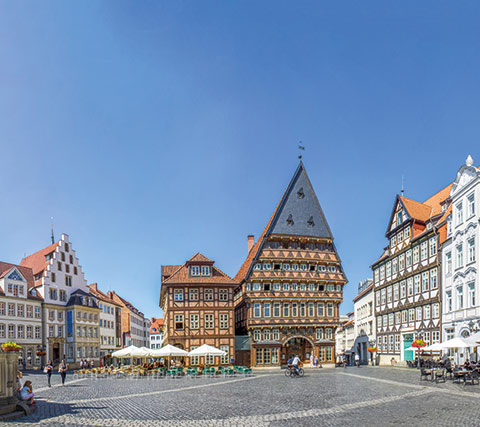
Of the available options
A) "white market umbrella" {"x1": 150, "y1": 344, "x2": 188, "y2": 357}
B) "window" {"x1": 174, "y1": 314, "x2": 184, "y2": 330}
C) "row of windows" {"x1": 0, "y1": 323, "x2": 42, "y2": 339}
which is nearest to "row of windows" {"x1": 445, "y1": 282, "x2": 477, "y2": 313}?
"white market umbrella" {"x1": 150, "y1": 344, "x2": 188, "y2": 357}

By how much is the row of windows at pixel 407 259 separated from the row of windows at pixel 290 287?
4.98m

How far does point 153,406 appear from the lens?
67.9 ft

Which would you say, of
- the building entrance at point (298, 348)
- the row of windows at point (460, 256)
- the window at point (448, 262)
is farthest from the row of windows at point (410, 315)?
the building entrance at point (298, 348)

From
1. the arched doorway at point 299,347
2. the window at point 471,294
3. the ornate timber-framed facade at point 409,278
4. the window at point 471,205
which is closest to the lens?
the window at point 471,294

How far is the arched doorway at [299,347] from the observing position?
5776 cm

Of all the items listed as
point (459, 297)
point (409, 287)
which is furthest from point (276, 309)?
point (459, 297)

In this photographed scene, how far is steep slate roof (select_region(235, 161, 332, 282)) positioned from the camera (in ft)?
193

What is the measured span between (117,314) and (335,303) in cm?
3325

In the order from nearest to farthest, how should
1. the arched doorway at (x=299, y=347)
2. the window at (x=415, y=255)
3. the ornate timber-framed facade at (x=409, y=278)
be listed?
the ornate timber-framed facade at (x=409, y=278) → the window at (x=415, y=255) → the arched doorway at (x=299, y=347)

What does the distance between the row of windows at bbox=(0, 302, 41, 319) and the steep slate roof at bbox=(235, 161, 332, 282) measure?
21.3 m

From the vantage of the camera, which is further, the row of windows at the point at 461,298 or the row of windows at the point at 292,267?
the row of windows at the point at 292,267

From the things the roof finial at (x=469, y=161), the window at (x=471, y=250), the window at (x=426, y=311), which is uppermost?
the roof finial at (x=469, y=161)

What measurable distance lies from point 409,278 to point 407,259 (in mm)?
1831

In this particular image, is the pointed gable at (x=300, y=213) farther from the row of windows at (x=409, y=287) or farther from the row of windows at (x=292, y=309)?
the row of windows at (x=409, y=287)
